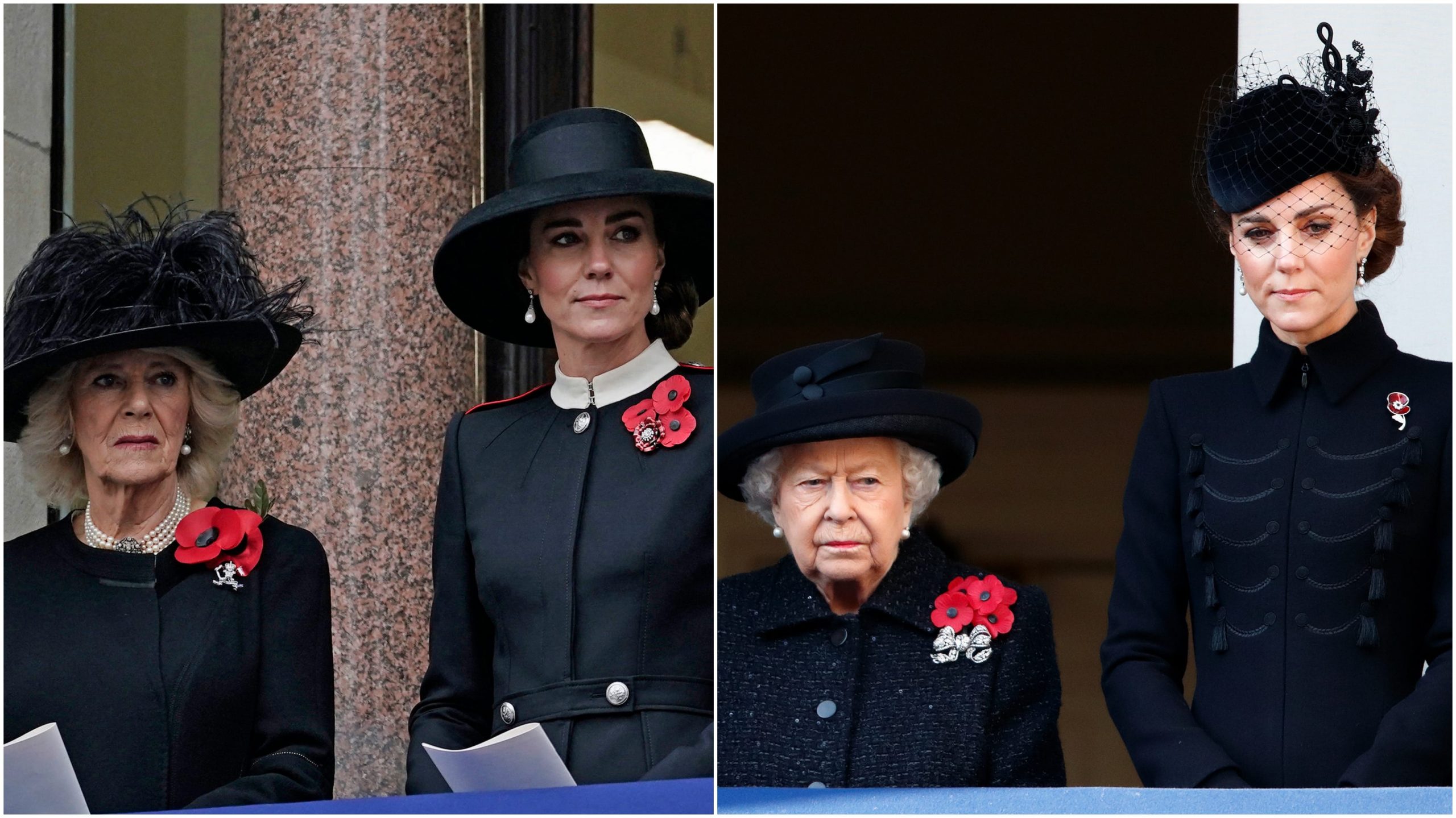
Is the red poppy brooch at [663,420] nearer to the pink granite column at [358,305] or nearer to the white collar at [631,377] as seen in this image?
the white collar at [631,377]

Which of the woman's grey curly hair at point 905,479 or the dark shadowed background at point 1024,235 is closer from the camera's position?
the woman's grey curly hair at point 905,479

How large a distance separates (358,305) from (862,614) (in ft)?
5.41

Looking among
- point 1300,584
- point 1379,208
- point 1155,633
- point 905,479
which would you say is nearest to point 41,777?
point 905,479

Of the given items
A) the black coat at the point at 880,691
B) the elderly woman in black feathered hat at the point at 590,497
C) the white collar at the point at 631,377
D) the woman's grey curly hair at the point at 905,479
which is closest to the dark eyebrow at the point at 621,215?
the elderly woman in black feathered hat at the point at 590,497

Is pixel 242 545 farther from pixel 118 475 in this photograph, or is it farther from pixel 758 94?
pixel 758 94

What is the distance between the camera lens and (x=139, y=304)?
13.6 ft

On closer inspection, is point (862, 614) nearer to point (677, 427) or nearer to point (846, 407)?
point (846, 407)

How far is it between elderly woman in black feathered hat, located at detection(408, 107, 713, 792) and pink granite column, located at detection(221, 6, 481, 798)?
2.63 feet

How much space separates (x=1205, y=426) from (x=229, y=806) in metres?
1.96

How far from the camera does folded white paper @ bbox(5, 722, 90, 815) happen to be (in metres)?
3.86

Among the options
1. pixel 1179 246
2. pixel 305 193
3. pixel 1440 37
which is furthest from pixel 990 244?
pixel 305 193

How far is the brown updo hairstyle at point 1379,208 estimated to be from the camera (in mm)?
3799

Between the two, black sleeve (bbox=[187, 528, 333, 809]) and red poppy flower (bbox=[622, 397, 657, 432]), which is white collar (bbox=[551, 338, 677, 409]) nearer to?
red poppy flower (bbox=[622, 397, 657, 432])

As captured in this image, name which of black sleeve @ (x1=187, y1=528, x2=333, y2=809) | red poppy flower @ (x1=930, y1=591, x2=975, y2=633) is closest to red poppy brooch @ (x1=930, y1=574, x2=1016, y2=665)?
red poppy flower @ (x1=930, y1=591, x2=975, y2=633)
